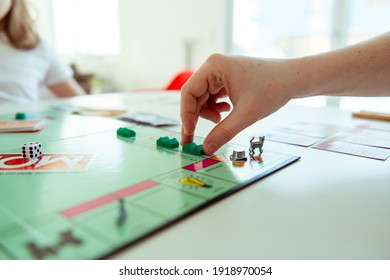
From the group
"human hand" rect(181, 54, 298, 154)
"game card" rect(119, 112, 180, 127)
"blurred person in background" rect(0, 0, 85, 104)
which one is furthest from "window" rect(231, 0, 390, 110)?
"human hand" rect(181, 54, 298, 154)

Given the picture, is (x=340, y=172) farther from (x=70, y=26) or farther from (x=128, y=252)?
(x=70, y=26)

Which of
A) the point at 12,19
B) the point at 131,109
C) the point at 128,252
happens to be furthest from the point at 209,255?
the point at 12,19

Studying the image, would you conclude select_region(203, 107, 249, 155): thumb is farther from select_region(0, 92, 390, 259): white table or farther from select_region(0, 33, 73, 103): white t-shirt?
select_region(0, 33, 73, 103): white t-shirt

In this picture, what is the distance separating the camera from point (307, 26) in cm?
273

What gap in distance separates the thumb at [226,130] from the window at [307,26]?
172cm

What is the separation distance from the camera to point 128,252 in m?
0.33

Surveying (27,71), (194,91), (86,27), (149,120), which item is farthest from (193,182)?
(86,27)

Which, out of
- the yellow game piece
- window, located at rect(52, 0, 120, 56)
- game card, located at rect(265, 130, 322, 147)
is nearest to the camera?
the yellow game piece

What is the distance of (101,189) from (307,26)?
2.68 meters

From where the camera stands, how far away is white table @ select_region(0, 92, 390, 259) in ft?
1.12

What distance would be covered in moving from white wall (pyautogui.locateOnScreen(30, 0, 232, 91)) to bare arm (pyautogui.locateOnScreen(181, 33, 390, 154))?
2524mm

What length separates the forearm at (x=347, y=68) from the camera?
23.8 inches

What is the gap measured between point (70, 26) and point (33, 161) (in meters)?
4.67

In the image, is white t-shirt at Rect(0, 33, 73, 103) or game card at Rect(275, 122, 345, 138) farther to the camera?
white t-shirt at Rect(0, 33, 73, 103)
